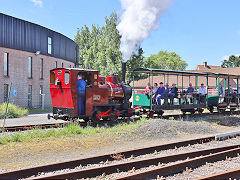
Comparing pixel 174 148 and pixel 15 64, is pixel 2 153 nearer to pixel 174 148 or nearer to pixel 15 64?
pixel 174 148

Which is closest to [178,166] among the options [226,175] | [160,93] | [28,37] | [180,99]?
[226,175]

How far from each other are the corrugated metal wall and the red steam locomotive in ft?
43.5

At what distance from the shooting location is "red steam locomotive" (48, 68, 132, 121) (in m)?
10.6

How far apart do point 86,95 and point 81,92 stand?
0.27 metres

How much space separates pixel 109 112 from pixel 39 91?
16.2m

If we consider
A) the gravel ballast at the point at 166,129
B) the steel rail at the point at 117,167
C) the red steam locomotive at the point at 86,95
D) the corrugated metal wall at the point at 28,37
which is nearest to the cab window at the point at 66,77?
the red steam locomotive at the point at 86,95

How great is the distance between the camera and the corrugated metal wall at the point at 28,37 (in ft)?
72.4

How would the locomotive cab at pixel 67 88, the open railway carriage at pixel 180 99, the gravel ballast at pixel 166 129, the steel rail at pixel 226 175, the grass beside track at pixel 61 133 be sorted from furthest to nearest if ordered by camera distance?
the open railway carriage at pixel 180 99 < the locomotive cab at pixel 67 88 < the gravel ballast at pixel 166 129 < the grass beside track at pixel 61 133 < the steel rail at pixel 226 175

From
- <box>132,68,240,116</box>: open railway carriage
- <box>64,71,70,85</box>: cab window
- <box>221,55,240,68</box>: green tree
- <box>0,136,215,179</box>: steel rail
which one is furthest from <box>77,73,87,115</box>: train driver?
<box>221,55,240,68</box>: green tree

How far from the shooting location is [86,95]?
1099cm

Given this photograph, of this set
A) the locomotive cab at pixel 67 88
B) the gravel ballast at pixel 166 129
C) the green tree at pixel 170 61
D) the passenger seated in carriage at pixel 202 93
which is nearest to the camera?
the gravel ballast at pixel 166 129

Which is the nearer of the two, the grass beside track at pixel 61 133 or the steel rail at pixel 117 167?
the steel rail at pixel 117 167

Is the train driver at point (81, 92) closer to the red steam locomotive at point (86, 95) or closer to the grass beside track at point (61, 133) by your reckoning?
the red steam locomotive at point (86, 95)

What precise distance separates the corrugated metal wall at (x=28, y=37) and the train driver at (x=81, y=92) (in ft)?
46.1
